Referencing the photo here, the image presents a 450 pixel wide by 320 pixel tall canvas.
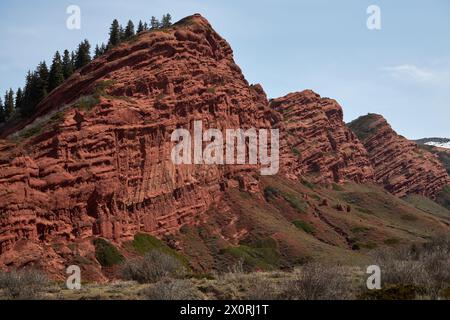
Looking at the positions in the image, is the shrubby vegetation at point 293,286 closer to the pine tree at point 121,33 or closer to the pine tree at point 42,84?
the pine tree at point 42,84

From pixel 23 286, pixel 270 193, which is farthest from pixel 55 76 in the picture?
pixel 23 286

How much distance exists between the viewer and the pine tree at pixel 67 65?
107000mm

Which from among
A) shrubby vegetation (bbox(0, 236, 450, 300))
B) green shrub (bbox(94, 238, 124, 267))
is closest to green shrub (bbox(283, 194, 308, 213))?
green shrub (bbox(94, 238, 124, 267))

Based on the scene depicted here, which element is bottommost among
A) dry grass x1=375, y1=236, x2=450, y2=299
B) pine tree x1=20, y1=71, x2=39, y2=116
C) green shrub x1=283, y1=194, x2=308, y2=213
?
dry grass x1=375, y1=236, x2=450, y2=299

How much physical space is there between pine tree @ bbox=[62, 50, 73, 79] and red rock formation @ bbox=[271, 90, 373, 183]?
195ft

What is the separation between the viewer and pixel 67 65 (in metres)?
111

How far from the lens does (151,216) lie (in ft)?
246

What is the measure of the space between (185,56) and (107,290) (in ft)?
235

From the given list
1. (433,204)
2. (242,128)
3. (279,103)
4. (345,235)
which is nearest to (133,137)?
(242,128)

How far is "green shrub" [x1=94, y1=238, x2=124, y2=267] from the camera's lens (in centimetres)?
6053

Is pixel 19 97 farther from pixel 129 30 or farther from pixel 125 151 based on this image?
pixel 125 151

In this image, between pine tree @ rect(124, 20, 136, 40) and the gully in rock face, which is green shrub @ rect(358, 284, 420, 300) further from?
pine tree @ rect(124, 20, 136, 40)

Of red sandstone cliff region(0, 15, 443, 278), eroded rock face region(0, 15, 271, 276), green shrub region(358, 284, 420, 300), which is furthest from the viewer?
eroded rock face region(0, 15, 271, 276)

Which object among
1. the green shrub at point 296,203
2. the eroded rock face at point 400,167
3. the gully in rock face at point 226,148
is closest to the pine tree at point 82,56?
the gully in rock face at point 226,148
